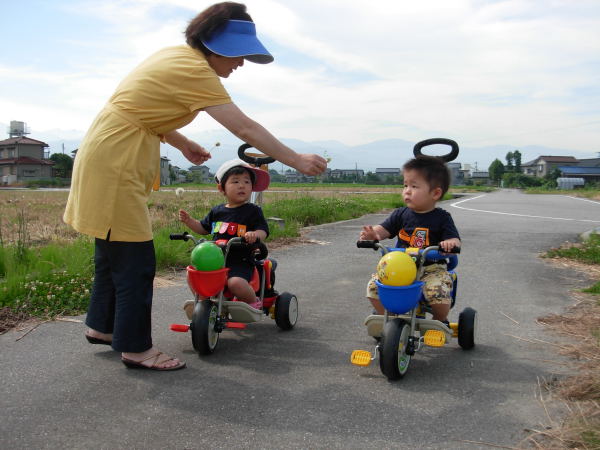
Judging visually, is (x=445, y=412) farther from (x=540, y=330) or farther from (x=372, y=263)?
(x=372, y=263)

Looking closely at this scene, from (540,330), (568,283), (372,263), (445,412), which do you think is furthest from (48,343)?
(568,283)

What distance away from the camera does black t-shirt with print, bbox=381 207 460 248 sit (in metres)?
3.70

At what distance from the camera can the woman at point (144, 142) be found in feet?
9.87

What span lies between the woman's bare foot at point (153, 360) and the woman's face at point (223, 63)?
1.82 metres

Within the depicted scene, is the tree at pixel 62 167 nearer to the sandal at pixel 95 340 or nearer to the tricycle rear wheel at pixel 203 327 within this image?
the sandal at pixel 95 340

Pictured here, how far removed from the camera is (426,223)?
12.3ft

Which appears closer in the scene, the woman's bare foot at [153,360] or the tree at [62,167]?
the woman's bare foot at [153,360]

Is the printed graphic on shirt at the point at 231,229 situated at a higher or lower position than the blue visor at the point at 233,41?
lower

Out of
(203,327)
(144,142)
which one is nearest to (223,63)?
(144,142)

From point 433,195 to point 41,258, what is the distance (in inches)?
167

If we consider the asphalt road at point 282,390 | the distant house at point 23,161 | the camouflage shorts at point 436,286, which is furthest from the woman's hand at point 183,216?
the distant house at point 23,161

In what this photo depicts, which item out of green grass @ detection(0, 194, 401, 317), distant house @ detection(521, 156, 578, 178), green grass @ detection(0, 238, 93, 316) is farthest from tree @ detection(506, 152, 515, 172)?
green grass @ detection(0, 238, 93, 316)

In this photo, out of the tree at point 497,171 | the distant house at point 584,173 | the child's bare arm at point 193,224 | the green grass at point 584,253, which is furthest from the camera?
the tree at point 497,171

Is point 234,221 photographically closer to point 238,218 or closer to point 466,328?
point 238,218
